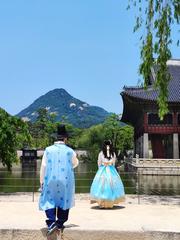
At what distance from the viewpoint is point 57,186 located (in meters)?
4.97

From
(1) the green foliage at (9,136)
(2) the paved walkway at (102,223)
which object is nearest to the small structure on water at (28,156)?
(1) the green foliage at (9,136)

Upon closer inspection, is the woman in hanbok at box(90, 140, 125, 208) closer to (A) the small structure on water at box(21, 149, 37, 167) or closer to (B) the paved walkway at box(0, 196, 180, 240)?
(B) the paved walkway at box(0, 196, 180, 240)

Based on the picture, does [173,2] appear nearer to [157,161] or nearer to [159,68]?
[159,68]

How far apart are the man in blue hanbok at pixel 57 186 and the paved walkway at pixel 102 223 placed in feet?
0.87

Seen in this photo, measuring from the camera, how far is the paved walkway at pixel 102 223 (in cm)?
499

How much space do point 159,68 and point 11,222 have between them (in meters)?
6.27

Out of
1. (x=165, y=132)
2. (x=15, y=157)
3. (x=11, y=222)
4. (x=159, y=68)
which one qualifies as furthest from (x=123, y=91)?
(x=11, y=222)

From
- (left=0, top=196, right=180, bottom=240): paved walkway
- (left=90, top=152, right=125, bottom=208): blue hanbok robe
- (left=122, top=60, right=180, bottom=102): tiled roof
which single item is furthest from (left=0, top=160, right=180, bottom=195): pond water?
(left=122, top=60, right=180, bottom=102): tiled roof

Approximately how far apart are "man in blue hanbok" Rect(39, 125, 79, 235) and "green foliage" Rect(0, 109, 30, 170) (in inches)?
353

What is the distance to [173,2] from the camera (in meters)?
9.68

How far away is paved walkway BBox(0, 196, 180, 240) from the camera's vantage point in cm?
499

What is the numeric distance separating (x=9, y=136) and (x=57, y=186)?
9416 millimetres

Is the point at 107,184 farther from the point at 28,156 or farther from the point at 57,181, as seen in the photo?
the point at 28,156

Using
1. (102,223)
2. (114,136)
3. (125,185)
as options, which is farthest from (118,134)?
(102,223)
